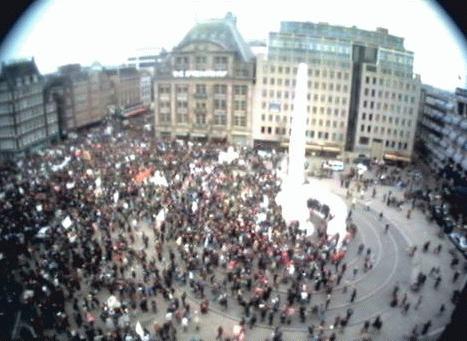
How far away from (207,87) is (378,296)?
45.7 m

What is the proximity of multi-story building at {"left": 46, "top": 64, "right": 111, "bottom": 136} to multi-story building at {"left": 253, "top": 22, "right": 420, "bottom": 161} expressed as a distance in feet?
106

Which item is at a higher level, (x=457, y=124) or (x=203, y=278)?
(x=457, y=124)

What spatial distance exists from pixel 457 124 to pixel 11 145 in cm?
5736

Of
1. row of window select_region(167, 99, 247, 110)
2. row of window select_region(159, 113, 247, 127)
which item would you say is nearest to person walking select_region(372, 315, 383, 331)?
row of window select_region(159, 113, 247, 127)

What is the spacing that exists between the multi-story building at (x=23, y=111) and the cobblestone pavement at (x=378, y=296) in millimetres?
34024

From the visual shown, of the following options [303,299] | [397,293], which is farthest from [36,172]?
[397,293]

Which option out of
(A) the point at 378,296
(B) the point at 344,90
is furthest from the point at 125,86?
(A) the point at 378,296

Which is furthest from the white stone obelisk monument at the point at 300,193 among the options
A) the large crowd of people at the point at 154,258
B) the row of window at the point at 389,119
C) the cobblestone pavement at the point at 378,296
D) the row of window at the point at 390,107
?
the row of window at the point at 389,119

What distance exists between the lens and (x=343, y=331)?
74.9 ft

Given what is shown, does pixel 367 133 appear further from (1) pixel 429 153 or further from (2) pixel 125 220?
(2) pixel 125 220

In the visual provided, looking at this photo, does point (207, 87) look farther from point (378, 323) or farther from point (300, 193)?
point (378, 323)

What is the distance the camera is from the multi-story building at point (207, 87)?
210 ft

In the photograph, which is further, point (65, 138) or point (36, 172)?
point (65, 138)

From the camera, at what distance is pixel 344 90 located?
61.0 meters
